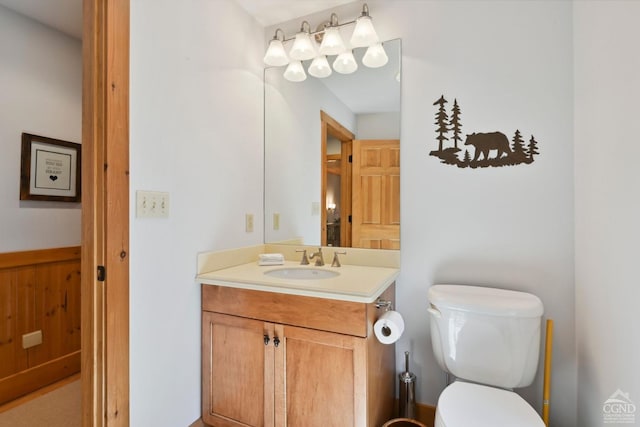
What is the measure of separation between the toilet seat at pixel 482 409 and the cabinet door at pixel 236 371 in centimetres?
73

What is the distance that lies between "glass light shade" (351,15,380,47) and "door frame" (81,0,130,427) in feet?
3.60

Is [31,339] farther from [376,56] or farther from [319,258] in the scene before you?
[376,56]

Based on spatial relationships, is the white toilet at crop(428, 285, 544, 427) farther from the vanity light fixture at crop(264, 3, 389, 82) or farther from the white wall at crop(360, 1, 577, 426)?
the vanity light fixture at crop(264, 3, 389, 82)

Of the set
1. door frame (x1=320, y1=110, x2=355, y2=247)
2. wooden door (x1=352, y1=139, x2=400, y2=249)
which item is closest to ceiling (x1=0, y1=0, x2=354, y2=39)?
door frame (x1=320, y1=110, x2=355, y2=247)

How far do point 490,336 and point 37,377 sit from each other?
265 centimetres

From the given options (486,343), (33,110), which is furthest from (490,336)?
(33,110)

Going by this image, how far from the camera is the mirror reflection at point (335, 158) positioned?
1703mm

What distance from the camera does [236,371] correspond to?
1426mm

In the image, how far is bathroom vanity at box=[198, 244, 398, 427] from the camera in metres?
1.22

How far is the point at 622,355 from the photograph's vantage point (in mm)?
955

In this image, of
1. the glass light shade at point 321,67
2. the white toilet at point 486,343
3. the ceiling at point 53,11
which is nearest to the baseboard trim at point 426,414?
the white toilet at point 486,343

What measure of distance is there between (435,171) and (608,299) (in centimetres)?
86

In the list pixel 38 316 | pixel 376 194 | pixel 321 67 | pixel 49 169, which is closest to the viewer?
pixel 376 194

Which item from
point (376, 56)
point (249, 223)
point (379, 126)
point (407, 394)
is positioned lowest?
point (407, 394)
